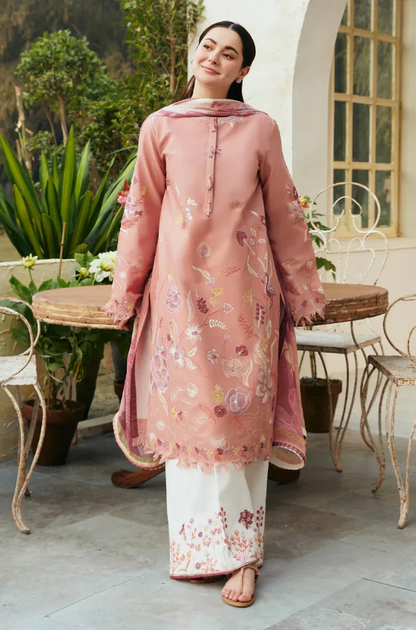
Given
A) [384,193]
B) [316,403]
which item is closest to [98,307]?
[316,403]

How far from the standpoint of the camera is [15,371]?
9.99ft

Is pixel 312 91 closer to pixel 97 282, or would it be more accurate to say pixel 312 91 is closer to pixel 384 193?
pixel 384 193

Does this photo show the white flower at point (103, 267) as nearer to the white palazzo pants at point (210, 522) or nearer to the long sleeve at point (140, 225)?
the long sleeve at point (140, 225)

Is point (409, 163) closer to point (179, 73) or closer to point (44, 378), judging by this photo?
point (179, 73)

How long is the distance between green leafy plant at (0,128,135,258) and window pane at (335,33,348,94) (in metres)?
2.05

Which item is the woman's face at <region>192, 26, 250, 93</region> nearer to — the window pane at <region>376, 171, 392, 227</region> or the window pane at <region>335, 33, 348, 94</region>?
the window pane at <region>335, 33, 348, 94</region>

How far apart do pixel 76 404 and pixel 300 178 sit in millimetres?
1928

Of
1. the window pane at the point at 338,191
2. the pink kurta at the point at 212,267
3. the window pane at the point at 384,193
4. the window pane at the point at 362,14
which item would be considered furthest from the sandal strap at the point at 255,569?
the window pane at the point at 362,14

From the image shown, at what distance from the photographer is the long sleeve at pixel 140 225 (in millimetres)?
2480

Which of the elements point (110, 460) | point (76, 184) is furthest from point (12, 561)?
point (76, 184)

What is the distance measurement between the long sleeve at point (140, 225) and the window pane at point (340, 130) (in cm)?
343

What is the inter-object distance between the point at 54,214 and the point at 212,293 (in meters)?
1.83

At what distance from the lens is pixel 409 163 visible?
20.4ft

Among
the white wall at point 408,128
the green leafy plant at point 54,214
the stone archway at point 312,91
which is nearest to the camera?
the green leafy plant at point 54,214
